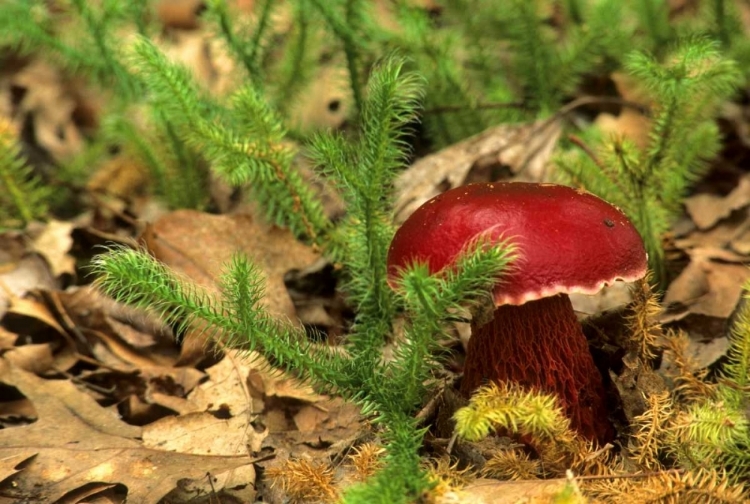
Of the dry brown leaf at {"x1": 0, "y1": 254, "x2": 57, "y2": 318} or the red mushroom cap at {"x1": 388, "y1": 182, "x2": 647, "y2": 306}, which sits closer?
the red mushroom cap at {"x1": 388, "y1": 182, "x2": 647, "y2": 306}

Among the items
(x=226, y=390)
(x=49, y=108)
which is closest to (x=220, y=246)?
(x=226, y=390)

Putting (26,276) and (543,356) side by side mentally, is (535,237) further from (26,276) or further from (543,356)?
(26,276)

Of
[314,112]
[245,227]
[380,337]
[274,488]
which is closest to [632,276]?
[380,337]

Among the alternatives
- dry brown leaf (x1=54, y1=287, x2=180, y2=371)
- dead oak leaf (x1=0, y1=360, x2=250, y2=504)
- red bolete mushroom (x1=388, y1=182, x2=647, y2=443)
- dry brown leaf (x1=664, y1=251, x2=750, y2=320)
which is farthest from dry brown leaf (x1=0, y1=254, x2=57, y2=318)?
dry brown leaf (x1=664, y1=251, x2=750, y2=320)

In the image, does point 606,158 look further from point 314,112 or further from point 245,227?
point 314,112

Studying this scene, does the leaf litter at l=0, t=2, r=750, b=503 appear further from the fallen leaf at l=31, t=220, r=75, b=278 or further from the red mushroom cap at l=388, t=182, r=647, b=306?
the red mushroom cap at l=388, t=182, r=647, b=306

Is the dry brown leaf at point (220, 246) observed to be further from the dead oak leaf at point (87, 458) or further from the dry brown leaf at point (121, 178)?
the dry brown leaf at point (121, 178)

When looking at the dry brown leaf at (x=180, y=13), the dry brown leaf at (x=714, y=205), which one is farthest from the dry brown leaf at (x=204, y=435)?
the dry brown leaf at (x=180, y=13)
